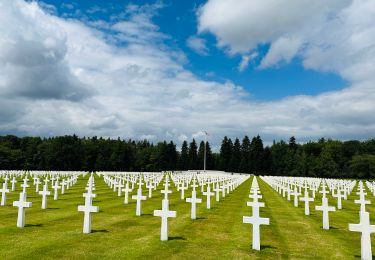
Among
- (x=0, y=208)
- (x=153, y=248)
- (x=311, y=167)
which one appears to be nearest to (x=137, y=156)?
(x=311, y=167)

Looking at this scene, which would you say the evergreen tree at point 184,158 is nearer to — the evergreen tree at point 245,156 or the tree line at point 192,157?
the tree line at point 192,157

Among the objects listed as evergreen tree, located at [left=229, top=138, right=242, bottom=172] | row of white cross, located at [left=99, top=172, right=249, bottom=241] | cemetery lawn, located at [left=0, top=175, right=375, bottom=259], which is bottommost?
cemetery lawn, located at [left=0, top=175, right=375, bottom=259]

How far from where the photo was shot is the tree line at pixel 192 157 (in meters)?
98.9

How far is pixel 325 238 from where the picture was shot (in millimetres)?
10750

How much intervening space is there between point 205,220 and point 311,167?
9433 cm

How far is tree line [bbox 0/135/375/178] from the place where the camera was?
3893 inches

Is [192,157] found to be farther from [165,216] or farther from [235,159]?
[165,216]

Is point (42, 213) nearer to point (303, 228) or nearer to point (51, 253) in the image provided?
point (51, 253)

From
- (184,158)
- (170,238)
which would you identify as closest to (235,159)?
(184,158)

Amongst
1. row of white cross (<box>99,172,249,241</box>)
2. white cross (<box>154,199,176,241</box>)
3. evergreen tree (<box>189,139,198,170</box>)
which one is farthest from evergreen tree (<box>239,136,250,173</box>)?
white cross (<box>154,199,176,241</box>)

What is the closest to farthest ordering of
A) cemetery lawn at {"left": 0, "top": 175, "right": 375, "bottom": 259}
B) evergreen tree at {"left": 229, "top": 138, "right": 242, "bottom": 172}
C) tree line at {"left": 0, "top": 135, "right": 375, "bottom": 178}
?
cemetery lawn at {"left": 0, "top": 175, "right": 375, "bottom": 259}
tree line at {"left": 0, "top": 135, "right": 375, "bottom": 178}
evergreen tree at {"left": 229, "top": 138, "right": 242, "bottom": 172}

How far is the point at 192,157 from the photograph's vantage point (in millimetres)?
132875

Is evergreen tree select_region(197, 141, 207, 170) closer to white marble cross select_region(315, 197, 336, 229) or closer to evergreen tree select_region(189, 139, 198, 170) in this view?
evergreen tree select_region(189, 139, 198, 170)

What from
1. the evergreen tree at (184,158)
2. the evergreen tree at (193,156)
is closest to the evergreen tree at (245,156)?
the evergreen tree at (193,156)
